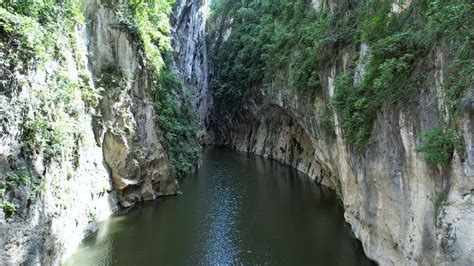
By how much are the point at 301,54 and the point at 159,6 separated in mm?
9446

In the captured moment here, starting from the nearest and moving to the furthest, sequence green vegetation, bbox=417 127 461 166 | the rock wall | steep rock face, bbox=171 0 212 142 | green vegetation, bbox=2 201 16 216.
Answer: green vegetation, bbox=417 127 461 166, green vegetation, bbox=2 201 16 216, the rock wall, steep rock face, bbox=171 0 212 142

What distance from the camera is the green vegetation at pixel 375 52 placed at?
7707 millimetres

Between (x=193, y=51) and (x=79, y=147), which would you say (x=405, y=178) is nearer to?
(x=79, y=147)

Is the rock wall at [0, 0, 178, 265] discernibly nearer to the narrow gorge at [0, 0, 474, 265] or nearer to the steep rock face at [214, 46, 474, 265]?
the narrow gorge at [0, 0, 474, 265]

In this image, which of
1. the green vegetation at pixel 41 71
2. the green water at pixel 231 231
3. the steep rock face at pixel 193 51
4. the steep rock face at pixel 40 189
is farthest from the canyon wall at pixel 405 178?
the steep rock face at pixel 193 51

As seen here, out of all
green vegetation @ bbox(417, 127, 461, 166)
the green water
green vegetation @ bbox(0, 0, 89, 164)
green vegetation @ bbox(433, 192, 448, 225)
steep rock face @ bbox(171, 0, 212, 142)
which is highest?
steep rock face @ bbox(171, 0, 212, 142)

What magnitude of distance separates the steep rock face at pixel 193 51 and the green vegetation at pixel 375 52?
11840 mm

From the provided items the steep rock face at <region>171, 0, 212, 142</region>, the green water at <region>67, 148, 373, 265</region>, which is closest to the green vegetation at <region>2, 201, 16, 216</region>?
the green water at <region>67, 148, 373, 265</region>

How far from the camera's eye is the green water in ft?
43.1

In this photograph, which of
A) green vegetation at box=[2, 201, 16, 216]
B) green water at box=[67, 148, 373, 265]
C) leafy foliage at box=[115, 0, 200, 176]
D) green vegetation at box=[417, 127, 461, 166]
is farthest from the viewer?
leafy foliage at box=[115, 0, 200, 176]

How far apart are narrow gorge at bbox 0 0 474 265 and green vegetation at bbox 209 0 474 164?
0.17 ft

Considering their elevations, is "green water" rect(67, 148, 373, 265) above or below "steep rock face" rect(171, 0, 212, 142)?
below

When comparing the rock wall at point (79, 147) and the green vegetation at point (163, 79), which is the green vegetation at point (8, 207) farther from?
the green vegetation at point (163, 79)

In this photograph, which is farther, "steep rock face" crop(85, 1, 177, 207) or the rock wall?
"steep rock face" crop(85, 1, 177, 207)
